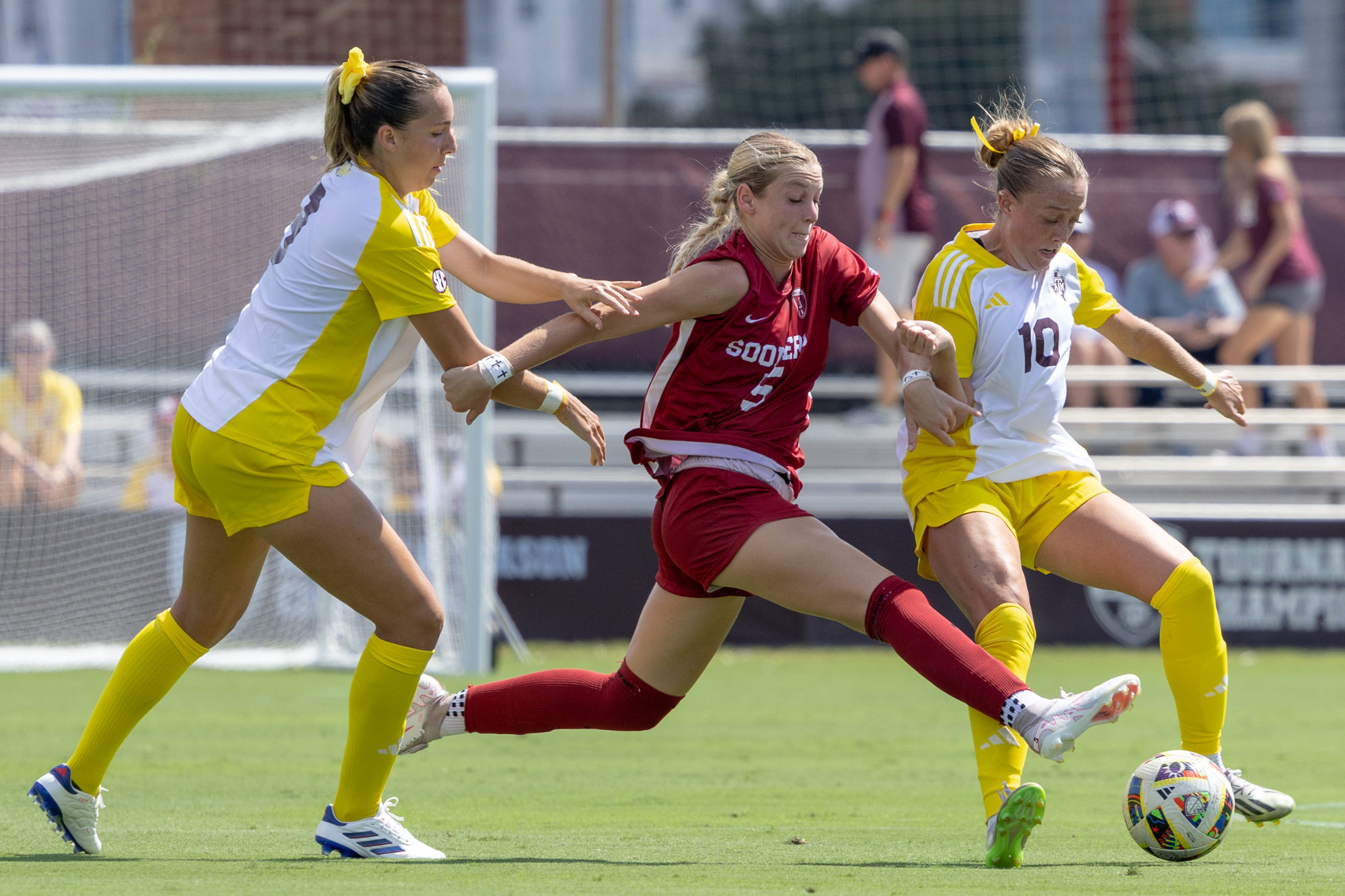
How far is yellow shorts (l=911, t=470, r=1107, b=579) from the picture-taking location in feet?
15.3

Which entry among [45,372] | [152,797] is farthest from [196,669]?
[152,797]

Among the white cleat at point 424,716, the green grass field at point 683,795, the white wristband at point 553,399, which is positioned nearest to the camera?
the green grass field at point 683,795

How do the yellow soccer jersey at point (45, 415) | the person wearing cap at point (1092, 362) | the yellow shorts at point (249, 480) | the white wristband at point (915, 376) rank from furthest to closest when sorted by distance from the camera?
the person wearing cap at point (1092, 362)
the yellow soccer jersey at point (45, 415)
the white wristband at point (915, 376)
the yellow shorts at point (249, 480)

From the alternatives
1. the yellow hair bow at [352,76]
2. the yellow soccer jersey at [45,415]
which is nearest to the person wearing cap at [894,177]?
the yellow soccer jersey at [45,415]

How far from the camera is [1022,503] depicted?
4.75 meters

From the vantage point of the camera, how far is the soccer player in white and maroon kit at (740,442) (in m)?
4.21

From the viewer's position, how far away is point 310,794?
19.0ft

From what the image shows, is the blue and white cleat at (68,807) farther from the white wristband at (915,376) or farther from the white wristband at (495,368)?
the white wristband at (915,376)

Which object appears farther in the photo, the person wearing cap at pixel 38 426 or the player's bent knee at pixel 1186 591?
the person wearing cap at pixel 38 426

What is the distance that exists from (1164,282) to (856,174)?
96.4 inches

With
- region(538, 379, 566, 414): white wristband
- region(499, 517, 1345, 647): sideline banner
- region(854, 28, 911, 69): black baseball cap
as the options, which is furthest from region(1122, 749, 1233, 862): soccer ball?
region(854, 28, 911, 69): black baseball cap

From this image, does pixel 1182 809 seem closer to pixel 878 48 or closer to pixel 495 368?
pixel 495 368

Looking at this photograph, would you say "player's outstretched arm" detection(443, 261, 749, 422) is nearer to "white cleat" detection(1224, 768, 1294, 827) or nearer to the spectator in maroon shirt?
"white cleat" detection(1224, 768, 1294, 827)

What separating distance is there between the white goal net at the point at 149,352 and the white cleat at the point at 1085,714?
6.31 m
